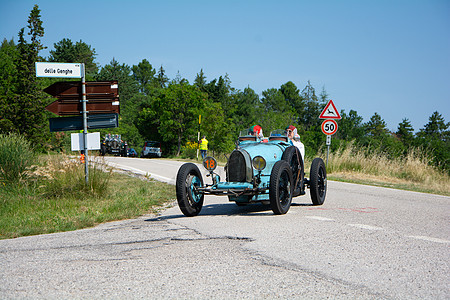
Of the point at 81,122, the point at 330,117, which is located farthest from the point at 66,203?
the point at 330,117

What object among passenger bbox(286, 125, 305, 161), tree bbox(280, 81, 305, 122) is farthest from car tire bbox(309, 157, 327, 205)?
tree bbox(280, 81, 305, 122)

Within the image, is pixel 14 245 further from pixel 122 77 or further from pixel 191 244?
pixel 122 77

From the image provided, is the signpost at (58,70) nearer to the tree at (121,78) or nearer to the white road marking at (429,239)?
the white road marking at (429,239)

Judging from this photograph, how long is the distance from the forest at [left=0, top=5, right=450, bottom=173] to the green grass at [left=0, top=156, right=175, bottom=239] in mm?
2541

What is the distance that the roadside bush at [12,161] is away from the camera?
38.8ft

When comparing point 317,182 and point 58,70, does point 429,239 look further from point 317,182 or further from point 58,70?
point 58,70

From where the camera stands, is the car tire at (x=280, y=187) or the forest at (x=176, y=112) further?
the forest at (x=176, y=112)

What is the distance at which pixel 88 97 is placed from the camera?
1128cm

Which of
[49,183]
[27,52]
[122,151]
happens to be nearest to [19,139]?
[49,183]

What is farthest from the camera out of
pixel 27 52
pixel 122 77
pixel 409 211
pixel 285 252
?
pixel 122 77

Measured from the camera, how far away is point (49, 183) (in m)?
11.2

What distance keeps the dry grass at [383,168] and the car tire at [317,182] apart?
A: 25.8 feet

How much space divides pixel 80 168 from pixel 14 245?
5.65m

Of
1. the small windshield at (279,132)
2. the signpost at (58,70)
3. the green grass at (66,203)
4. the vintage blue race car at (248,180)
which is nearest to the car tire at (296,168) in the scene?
the vintage blue race car at (248,180)
